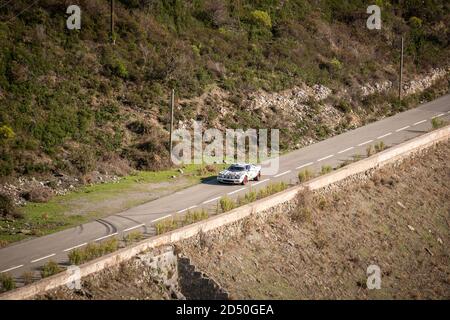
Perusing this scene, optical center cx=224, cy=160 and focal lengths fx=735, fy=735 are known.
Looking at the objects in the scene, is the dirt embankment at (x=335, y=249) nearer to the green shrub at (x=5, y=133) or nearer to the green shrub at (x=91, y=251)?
the green shrub at (x=91, y=251)

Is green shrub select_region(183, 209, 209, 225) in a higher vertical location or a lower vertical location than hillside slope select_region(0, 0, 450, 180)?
lower

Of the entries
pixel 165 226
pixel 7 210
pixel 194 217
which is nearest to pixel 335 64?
pixel 194 217

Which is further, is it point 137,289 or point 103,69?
point 103,69

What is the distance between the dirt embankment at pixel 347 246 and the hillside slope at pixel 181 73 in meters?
7.63

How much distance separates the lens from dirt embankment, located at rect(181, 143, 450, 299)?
3012 centimetres

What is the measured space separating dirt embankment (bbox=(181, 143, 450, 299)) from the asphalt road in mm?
2446

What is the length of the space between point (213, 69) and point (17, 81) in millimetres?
13266

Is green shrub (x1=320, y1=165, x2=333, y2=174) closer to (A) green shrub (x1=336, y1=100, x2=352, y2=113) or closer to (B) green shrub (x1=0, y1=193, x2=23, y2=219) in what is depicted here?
(A) green shrub (x1=336, y1=100, x2=352, y2=113)

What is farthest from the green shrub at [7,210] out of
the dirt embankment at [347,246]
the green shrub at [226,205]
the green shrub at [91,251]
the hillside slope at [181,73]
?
the green shrub at [226,205]

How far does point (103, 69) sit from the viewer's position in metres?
43.6

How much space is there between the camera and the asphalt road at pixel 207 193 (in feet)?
91.2

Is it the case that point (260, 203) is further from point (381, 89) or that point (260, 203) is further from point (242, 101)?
point (381, 89)

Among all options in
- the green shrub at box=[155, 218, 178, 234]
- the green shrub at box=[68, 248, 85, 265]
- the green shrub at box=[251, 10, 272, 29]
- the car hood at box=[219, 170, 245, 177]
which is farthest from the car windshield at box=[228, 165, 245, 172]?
the green shrub at box=[251, 10, 272, 29]

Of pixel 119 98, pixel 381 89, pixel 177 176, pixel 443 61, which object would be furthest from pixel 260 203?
pixel 443 61
